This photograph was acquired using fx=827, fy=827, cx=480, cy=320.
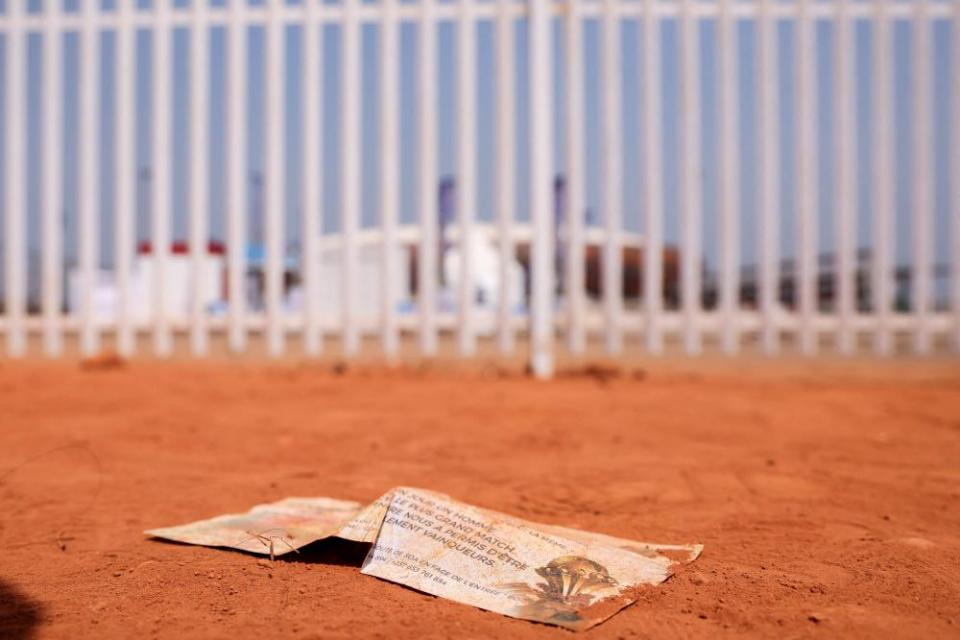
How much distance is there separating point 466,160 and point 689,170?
1389mm

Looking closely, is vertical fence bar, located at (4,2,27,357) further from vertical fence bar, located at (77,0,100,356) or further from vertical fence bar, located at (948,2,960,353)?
vertical fence bar, located at (948,2,960,353)

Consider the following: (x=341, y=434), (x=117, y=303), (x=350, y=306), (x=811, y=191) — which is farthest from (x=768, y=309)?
(x=117, y=303)

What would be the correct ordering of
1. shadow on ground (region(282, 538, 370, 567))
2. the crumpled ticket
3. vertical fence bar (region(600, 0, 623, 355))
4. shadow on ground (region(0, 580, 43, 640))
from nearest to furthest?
shadow on ground (region(0, 580, 43, 640)), the crumpled ticket, shadow on ground (region(282, 538, 370, 567)), vertical fence bar (region(600, 0, 623, 355))

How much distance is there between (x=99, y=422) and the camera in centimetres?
331

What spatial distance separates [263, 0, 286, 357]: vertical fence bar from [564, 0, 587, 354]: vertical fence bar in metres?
1.84

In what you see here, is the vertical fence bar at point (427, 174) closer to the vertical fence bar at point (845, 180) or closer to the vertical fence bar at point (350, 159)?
the vertical fence bar at point (350, 159)

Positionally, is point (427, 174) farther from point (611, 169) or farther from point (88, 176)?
point (88, 176)

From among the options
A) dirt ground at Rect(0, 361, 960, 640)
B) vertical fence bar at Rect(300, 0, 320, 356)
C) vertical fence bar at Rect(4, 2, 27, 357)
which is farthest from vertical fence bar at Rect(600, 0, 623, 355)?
vertical fence bar at Rect(4, 2, 27, 357)

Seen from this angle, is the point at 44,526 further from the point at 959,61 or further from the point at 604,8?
the point at 959,61

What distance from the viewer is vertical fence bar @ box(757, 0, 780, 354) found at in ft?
16.9

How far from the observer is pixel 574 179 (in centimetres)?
516

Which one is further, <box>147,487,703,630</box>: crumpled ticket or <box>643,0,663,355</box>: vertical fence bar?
<box>643,0,663,355</box>: vertical fence bar

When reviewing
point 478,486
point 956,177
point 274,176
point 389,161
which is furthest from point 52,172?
point 956,177

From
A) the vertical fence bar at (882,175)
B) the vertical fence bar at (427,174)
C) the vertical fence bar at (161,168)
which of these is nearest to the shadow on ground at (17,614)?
the vertical fence bar at (427,174)
